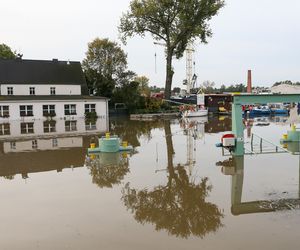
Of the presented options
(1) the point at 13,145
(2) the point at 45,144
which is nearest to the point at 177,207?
(2) the point at 45,144

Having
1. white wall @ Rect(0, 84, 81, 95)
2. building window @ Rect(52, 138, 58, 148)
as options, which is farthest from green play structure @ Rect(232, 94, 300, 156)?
white wall @ Rect(0, 84, 81, 95)

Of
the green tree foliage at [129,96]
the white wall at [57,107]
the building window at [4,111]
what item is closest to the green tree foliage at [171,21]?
the green tree foliage at [129,96]

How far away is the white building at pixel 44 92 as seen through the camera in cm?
3766

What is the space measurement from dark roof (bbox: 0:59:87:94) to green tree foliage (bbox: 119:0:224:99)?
30.6 feet

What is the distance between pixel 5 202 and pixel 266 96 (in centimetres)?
1141

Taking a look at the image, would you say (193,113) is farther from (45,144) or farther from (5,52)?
(5,52)

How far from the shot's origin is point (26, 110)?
124 feet

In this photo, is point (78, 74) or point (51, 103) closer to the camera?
point (51, 103)

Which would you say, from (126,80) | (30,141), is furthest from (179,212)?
(126,80)

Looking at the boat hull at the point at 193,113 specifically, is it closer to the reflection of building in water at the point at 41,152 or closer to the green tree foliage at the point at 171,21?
the green tree foliage at the point at 171,21

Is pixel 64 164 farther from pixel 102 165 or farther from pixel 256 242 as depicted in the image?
pixel 256 242

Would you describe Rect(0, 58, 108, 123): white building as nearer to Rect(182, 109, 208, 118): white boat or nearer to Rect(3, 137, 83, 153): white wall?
Rect(182, 109, 208, 118): white boat

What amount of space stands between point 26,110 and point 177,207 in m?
32.9

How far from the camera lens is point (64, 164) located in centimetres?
1470
